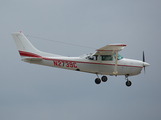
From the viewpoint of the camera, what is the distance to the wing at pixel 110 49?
26.8m

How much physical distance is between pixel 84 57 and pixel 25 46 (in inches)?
247

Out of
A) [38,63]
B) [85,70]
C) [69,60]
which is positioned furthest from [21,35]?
[85,70]

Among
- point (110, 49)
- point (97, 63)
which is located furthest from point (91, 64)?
point (110, 49)

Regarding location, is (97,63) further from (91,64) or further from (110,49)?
(110,49)

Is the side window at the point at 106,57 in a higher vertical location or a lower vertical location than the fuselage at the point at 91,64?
higher

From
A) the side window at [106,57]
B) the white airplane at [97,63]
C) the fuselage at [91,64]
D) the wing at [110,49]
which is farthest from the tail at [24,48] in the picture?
the side window at [106,57]

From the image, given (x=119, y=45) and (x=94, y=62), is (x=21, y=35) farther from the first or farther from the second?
(x=119, y=45)

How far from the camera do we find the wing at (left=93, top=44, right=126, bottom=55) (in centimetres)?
2683

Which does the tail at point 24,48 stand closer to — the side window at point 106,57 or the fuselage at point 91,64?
the fuselage at point 91,64

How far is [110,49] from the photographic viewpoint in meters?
27.8

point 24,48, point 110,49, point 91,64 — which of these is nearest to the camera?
point 110,49

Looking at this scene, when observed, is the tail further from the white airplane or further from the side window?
the side window

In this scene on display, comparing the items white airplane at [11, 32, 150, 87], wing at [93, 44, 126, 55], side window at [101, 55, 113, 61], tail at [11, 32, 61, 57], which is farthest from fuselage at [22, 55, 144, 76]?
tail at [11, 32, 61, 57]

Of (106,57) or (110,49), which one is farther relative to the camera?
(106,57)
